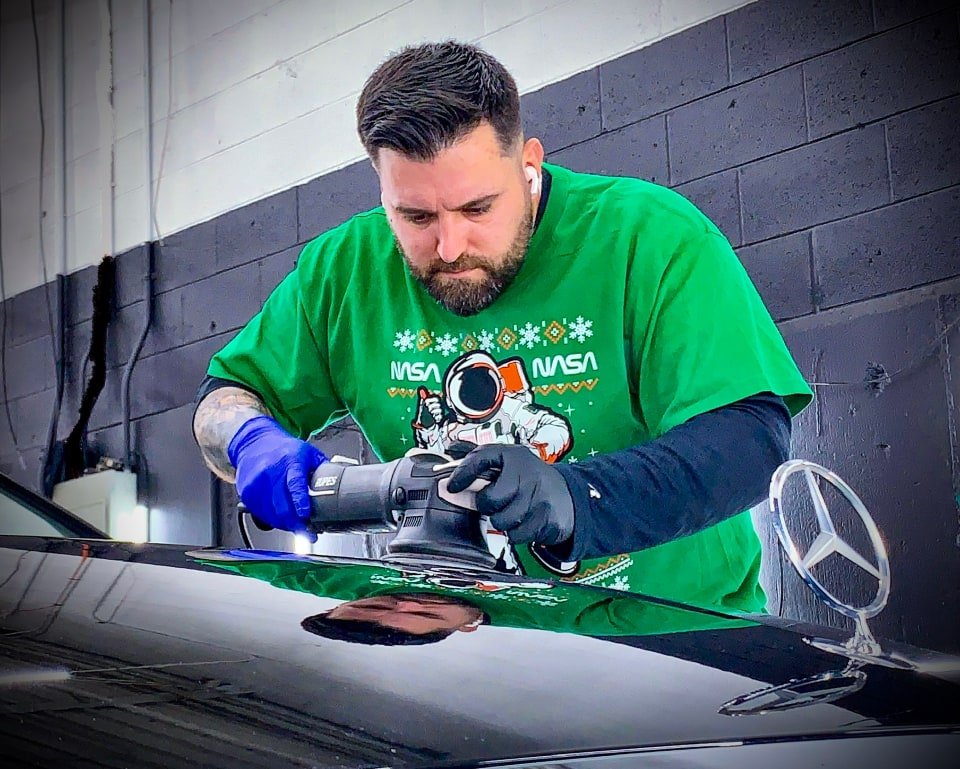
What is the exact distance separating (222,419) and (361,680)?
1.14 metres

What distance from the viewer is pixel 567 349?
5.33 feet

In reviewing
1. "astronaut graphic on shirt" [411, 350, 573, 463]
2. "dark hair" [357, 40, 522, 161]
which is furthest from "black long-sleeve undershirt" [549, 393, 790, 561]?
"dark hair" [357, 40, 522, 161]

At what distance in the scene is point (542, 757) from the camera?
615mm

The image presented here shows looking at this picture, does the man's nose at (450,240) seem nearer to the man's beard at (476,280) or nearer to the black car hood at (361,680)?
the man's beard at (476,280)

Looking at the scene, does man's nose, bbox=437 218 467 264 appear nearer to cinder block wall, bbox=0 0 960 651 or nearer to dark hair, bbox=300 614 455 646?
dark hair, bbox=300 614 455 646

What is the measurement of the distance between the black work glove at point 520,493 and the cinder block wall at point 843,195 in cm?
128

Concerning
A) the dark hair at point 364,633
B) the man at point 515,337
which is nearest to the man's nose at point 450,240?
the man at point 515,337

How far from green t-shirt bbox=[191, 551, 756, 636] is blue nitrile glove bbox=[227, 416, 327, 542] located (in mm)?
478

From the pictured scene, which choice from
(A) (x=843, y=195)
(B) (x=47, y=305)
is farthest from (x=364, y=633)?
(B) (x=47, y=305)

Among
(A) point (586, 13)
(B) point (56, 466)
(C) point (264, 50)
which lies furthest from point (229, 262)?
(A) point (586, 13)

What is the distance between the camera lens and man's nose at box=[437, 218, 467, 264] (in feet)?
5.27

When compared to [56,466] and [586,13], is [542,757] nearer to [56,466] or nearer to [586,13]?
[586,13]

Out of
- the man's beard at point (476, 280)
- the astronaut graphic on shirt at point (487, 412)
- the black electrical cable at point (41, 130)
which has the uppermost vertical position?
the black electrical cable at point (41, 130)

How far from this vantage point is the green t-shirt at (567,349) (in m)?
1.53
